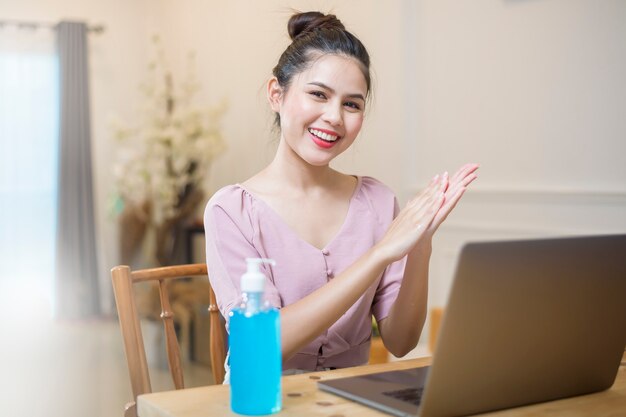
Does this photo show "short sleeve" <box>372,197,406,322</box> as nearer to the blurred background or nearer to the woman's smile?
the woman's smile

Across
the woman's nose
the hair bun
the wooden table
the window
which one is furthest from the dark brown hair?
the window

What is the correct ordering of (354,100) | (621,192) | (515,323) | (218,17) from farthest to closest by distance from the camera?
(218,17) → (621,192) → (354,100) → (515,323)

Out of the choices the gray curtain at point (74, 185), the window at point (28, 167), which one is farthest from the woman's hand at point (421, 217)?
the window at point (28, 167)

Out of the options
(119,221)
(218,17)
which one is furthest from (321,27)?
(119,221)

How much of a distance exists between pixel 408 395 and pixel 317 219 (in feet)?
→ 2.05

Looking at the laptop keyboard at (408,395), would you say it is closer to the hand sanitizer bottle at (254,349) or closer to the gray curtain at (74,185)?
the hand sanitizer bottle at (254,349)

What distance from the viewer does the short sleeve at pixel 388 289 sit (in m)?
1.72

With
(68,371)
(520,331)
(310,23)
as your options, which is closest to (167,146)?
(68,371)

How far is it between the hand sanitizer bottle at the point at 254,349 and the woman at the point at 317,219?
0.45 metres

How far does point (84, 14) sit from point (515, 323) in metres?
5.80

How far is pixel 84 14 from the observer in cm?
631

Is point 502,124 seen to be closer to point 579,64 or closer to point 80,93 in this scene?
point 579,64

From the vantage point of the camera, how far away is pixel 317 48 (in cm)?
169

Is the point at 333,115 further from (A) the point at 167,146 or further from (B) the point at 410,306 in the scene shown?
(A) the point at 167,146
